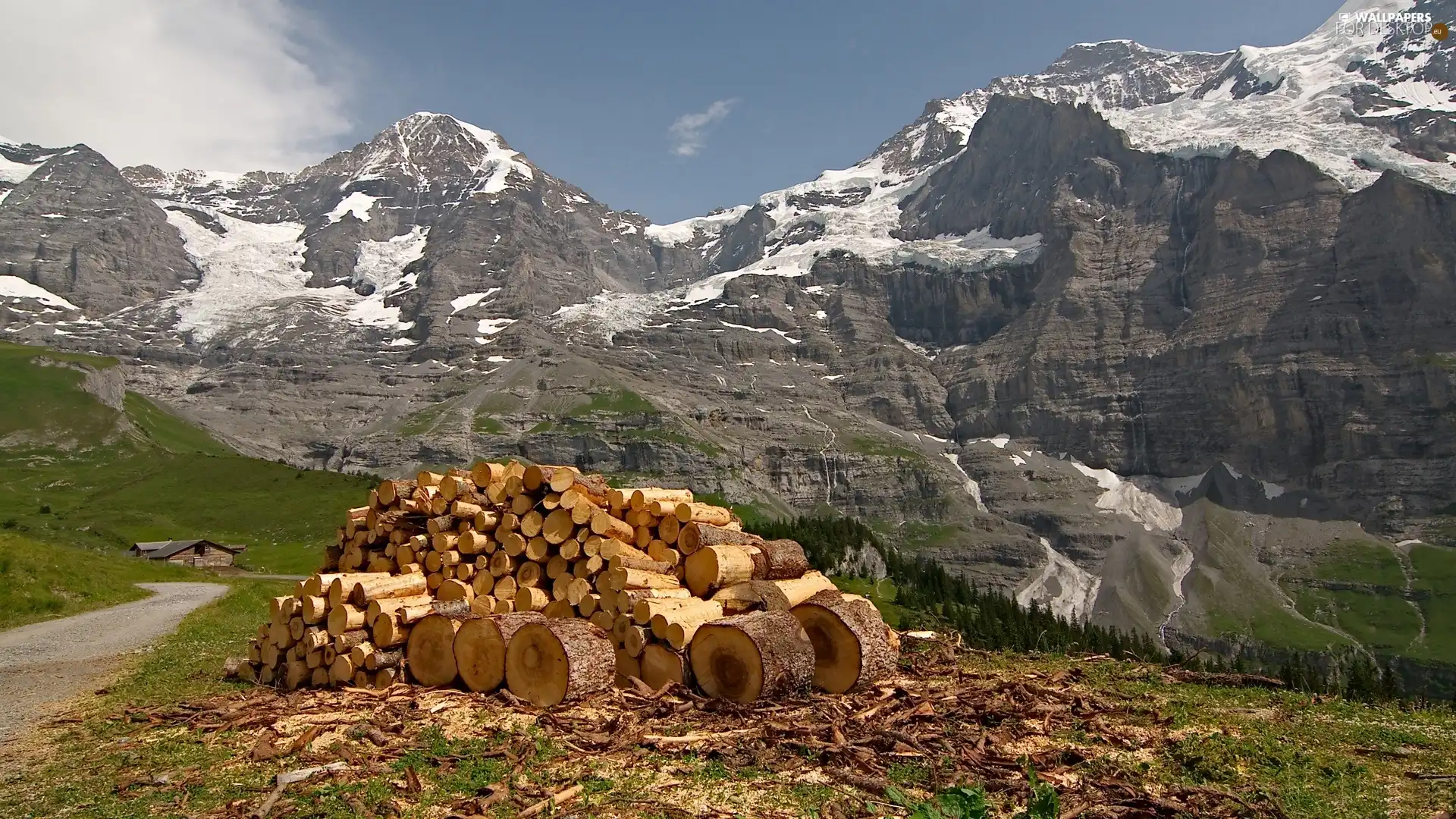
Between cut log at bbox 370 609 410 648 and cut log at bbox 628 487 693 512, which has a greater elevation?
cut log at bbox 628 487 693 512

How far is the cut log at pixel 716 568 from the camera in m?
21.2

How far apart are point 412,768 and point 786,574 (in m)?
12.6

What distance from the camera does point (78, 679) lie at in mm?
20422

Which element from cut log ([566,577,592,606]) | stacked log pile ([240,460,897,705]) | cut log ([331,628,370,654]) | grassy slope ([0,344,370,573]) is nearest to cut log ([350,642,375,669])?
stacked log pile ([240,460,897,705])

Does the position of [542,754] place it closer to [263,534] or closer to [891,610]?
[891,610]

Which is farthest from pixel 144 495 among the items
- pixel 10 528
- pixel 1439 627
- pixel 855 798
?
pixel 1439 627

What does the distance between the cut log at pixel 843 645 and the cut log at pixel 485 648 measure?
609 centimetres

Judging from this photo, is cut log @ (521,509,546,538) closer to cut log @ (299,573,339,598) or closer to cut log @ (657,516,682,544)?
cut log @ (657,516,682,544)

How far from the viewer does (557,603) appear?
20.8 m

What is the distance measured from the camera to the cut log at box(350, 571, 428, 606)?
19.7 m

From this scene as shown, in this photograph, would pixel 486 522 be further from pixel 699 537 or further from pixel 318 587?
pixel 699 537

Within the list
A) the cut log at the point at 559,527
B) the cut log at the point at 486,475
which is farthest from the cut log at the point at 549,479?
the cut log at the point at 486,475

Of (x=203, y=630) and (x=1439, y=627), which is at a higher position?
(x=203, y=630)

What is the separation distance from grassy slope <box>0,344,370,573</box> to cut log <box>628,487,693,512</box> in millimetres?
69020
